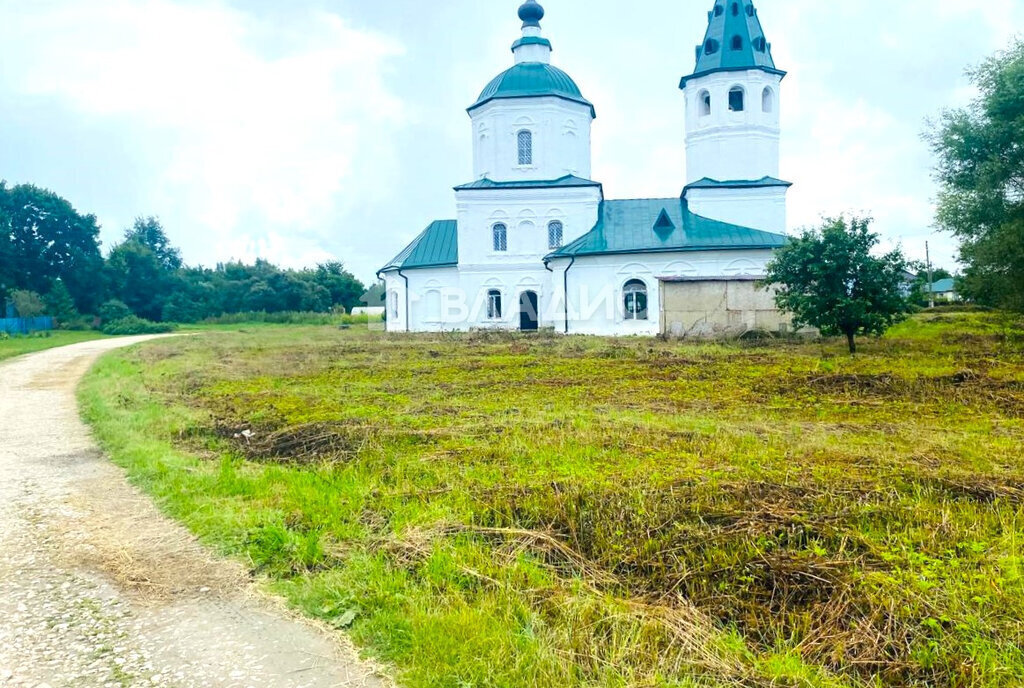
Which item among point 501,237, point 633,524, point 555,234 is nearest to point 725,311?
point 555,234

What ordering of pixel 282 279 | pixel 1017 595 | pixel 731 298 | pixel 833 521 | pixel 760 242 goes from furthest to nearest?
pixel 282 279 < pixel 760 242 < pixel 731 298 < pixel 833 521 < pixel 1017 595

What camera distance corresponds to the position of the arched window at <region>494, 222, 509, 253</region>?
106ft

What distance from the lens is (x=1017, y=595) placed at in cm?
349

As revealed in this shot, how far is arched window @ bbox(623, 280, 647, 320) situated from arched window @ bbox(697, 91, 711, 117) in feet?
27.6

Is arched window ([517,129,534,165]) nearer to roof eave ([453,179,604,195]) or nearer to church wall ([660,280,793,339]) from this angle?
roof eave ([453,179,604,195])

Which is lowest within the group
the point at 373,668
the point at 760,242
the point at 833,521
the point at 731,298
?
the point at 373,668

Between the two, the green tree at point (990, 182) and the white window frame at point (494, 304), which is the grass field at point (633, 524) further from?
the white window frame at point (494, 304)

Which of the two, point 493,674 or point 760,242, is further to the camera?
point 760,242

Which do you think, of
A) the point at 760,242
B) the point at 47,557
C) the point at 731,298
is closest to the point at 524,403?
the point at 47,557

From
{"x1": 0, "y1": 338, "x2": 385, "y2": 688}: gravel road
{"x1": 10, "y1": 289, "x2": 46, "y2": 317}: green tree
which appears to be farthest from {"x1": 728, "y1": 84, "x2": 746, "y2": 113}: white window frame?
{"x1": 10, "y1": 289, "x2": 46, "y2": 317}: green tree

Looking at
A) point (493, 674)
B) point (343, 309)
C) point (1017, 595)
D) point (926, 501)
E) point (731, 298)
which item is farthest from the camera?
point (343, 309)

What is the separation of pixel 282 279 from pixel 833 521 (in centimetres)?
5974

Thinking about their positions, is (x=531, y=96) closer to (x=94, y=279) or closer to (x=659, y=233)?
(x=659, y=233)

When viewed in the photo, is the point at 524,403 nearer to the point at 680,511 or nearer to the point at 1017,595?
the point at 680,511
